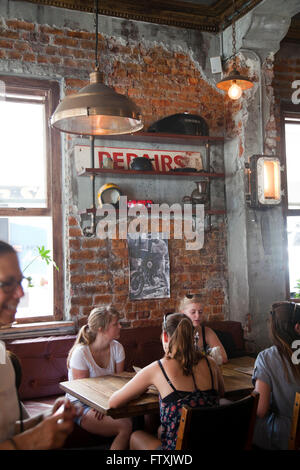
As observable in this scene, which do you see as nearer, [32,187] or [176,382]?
[176,382]

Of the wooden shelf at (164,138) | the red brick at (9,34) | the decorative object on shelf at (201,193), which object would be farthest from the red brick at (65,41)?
the decorative object on shelf at (201,193)

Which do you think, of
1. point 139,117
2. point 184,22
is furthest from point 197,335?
point 184,22

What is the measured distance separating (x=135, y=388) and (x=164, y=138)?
8.78 ft

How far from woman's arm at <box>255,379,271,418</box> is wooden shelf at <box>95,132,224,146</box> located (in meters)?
2.55

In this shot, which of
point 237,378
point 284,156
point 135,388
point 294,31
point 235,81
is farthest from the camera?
point 284,156

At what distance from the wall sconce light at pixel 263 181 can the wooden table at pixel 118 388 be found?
1701 mm

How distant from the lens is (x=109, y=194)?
4.52 m

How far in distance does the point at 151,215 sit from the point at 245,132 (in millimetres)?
1200

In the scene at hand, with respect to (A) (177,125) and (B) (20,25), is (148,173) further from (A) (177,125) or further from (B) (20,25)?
(B) (20,25)

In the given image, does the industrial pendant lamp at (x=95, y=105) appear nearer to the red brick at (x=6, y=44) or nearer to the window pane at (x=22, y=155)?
the window pane at (x=22, y=155)

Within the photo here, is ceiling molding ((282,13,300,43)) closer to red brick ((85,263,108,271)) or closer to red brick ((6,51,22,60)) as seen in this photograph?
red brick ((6,51,22,60))

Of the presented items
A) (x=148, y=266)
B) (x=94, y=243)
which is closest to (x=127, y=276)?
(x=148, y=266)

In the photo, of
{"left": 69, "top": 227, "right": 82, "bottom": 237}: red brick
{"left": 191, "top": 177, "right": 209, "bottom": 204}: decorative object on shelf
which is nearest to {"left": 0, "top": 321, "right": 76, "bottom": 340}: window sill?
{"left": 69, "top": 227, "right": 82, "bottom": 237}: red brick
